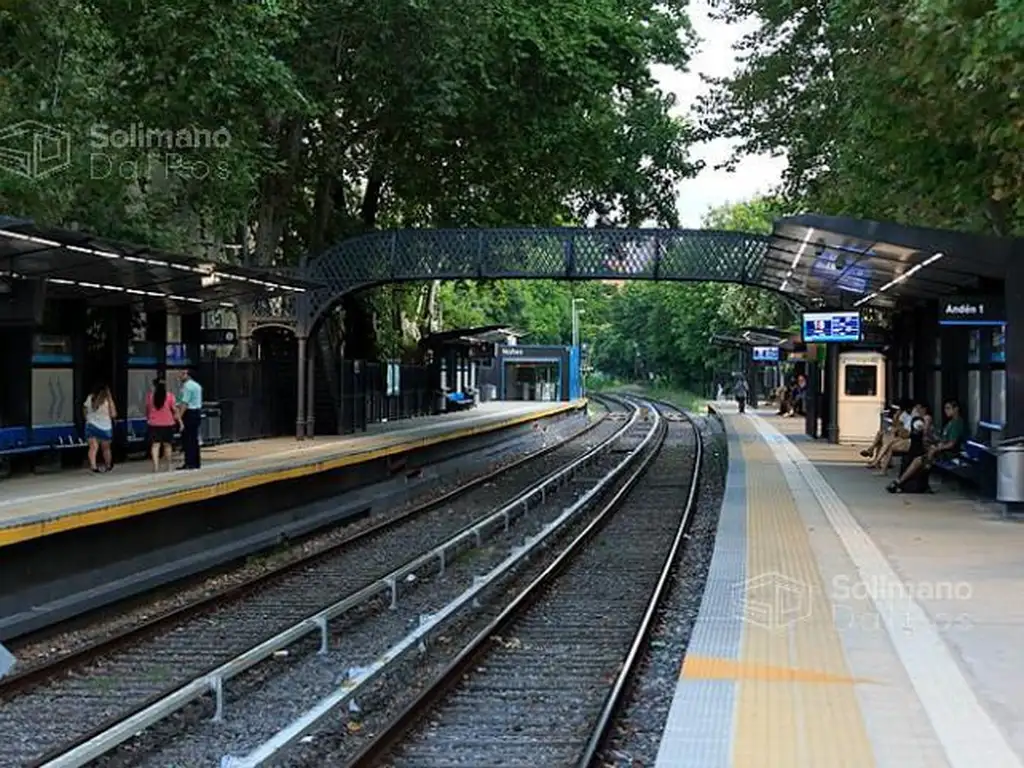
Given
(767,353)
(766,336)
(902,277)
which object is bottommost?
(767,353)

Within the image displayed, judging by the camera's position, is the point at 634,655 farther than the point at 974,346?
No

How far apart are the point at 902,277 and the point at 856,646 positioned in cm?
1121

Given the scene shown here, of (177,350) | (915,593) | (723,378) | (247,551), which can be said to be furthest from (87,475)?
(723,378)

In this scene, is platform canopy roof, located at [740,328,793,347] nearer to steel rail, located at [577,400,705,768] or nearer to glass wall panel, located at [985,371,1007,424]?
glass wall panel, located at [985,371,1007,424]

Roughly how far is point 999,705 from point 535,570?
7.95 m

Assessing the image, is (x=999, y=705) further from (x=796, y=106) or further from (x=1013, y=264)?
(x=796, y=106)

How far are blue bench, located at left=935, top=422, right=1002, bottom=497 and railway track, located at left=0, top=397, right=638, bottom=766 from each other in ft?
20.8

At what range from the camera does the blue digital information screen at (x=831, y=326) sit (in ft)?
86.2

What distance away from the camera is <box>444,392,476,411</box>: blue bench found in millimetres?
45603

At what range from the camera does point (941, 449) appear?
18.5 meters

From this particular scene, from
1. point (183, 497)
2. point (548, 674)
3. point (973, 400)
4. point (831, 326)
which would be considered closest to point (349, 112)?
point (831, 326)

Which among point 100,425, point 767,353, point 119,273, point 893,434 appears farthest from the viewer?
point 767,353
